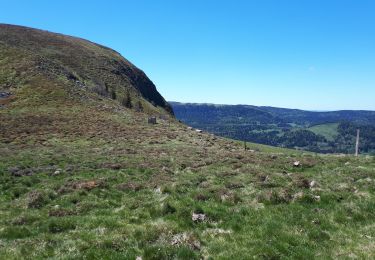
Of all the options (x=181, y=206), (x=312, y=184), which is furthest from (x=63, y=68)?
(x=181, y=206)

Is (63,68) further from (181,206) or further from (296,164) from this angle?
(181,206)

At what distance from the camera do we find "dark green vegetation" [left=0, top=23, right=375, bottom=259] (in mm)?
12633

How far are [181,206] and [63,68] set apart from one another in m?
82.8

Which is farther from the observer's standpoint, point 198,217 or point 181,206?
point 181,206

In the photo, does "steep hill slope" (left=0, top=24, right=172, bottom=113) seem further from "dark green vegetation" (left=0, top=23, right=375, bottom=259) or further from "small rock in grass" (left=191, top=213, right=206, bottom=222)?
"small rock in grass" (left=191, top=213, right=206, bottom=222)

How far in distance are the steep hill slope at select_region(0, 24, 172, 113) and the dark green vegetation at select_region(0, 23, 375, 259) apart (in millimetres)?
47010

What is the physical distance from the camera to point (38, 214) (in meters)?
16.9

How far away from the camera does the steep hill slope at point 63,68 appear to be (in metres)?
79.3

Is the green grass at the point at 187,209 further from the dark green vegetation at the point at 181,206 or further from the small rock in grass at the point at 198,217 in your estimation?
the small rock in grass at the point at 198,217

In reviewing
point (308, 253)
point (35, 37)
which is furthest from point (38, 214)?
point (35, 37)

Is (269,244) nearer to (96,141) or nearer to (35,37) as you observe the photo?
(96,141)

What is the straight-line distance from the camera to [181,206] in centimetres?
1684

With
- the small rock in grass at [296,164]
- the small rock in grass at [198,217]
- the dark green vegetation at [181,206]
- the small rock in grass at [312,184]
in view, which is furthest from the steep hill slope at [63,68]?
the small rock in grass at [198,217]

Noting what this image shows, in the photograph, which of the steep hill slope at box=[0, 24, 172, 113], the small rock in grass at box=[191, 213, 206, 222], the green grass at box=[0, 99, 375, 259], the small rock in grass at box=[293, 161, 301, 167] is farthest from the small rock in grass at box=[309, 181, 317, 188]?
the steep hill slope at box=[0, 24, 172, 113]
